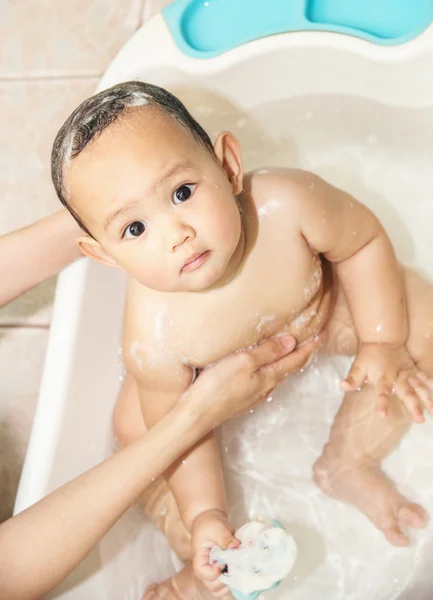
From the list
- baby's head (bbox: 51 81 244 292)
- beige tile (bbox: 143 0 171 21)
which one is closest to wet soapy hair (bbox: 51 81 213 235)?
baby's head (bbox: 51 81 244 292)

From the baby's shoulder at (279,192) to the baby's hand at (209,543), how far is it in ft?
1.44

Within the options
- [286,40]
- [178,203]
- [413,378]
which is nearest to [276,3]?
[286,40]

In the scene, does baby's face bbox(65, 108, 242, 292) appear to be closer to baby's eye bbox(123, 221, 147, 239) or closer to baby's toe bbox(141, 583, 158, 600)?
baby's eye bbox(123, 221, 147, 239)

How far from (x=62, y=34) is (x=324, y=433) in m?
0.97

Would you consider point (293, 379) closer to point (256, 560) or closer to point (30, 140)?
point (256, 560)

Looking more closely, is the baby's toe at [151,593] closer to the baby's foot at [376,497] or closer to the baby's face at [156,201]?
the baby's foot at [376,497]

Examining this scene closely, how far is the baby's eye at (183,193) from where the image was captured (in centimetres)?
80

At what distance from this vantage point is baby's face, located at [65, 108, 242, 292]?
769 millimetres

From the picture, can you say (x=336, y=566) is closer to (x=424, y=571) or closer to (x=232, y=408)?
(x=424, y=571)

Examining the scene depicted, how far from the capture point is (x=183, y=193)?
2.63 ft

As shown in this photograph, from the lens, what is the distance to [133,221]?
0.79m

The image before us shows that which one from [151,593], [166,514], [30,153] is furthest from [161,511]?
[30,153]

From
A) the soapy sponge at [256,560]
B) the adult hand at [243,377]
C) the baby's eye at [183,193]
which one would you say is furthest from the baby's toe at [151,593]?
the baby's eye at [183,193]

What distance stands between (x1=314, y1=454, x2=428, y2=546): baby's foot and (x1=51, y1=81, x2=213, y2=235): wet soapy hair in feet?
1.81
